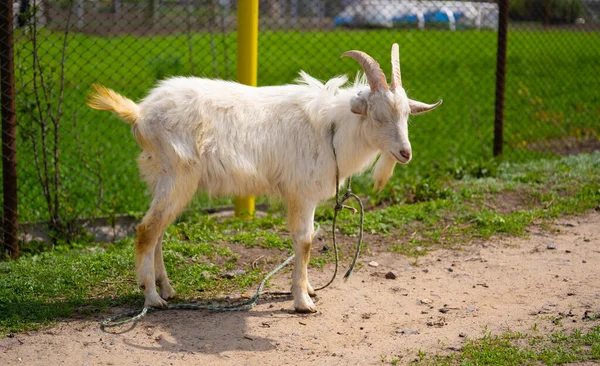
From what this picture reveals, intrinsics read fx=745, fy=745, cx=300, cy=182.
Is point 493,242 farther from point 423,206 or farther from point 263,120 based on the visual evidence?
point 263,120

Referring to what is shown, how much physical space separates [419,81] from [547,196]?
6.08 meters

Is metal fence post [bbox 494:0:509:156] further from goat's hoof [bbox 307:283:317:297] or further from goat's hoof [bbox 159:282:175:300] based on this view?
goat's hoof [bbox 159:282:175:300]

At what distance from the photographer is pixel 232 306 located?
4836 mm

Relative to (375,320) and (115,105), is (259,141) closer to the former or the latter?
(115,105)

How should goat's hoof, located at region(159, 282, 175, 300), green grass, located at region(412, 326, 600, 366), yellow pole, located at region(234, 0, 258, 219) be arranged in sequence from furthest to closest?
yellow pole, located at region(234, 0, 258, 219), goat's hoof, located at region(159, 282, 175, 300), green grass, located at region(412, 326, 600, 366)

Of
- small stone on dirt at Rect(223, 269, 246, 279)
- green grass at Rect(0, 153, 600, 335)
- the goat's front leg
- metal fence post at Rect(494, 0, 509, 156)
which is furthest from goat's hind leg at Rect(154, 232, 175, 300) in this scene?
metal fence post at Rect(494, 0, 509, 156)

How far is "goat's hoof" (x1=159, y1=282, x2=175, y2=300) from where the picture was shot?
4930 mm

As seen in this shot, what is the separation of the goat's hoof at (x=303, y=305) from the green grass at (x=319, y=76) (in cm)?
178

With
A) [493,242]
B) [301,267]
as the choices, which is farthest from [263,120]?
[493,242]

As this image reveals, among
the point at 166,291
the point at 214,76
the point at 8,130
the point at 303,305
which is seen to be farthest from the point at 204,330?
the point at 214,76

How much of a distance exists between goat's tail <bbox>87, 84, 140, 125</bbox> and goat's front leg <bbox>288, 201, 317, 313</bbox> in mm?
1144

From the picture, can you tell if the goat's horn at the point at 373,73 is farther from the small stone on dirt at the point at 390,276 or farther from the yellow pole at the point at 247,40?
the yellow pole at the point at 247,40

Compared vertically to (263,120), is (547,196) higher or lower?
lower

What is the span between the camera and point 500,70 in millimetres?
8242
